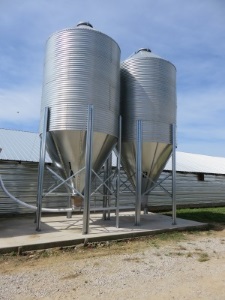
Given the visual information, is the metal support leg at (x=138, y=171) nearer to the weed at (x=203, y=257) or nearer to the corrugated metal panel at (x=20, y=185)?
the weed at (x=203, y=257)

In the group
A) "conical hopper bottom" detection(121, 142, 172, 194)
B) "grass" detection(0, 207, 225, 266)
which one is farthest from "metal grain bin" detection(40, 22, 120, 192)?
"grass" detection(0, 207, 225, 266)

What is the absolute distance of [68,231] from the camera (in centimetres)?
845

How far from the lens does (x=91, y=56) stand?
29.5 feet

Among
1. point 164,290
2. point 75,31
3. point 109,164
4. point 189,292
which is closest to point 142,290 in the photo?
point 164,290

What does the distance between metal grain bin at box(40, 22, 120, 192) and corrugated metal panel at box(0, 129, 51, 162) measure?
11.8ft

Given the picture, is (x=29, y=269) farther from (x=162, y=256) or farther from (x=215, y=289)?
(x=215, y=289)

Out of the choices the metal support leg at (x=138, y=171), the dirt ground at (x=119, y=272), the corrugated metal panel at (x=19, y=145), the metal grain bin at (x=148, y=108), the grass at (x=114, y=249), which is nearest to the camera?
the dirt ground at (x=119, y=272)

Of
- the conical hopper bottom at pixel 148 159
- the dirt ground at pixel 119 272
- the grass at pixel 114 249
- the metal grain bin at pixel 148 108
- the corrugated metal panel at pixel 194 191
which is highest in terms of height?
the metal grain bin at pixel 148 108

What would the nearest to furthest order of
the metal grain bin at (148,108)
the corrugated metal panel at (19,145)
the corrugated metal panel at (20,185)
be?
the metal grain bin at (148,108) < the corrugated metal panel at (20,185) < the corrugated metal panel at (19,145)

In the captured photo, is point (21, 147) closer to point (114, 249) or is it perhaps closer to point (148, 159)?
point (148, 159)

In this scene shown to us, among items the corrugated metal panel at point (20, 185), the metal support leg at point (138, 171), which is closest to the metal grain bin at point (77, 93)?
the metal support leg at point (138, 171)

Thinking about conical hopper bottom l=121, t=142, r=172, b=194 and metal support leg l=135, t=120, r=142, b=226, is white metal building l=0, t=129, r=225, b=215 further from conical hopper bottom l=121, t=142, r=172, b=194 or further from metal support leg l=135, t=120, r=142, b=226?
metal support leg l=135, t=120, r=142, b=226

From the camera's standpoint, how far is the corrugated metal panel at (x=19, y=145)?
41.1 feet

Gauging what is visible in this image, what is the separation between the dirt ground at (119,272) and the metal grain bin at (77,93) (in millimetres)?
2975
